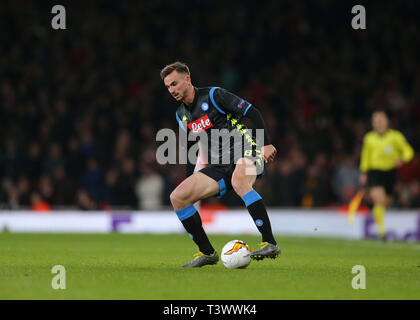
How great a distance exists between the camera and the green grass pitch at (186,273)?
5922 mm

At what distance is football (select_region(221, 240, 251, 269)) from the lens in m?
7.61

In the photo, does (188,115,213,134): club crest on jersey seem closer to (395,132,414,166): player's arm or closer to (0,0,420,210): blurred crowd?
(395,132,414,166): player's arm

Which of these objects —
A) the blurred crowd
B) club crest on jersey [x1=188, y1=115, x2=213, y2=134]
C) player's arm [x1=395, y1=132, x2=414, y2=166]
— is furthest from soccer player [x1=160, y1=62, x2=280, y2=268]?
the blurred crowd

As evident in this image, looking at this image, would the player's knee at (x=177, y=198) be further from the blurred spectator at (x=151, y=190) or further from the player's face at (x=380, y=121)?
the blurred spectator at (x=151, y=190)

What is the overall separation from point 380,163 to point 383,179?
0.89 feet

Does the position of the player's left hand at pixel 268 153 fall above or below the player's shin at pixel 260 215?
above

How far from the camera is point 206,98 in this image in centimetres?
802

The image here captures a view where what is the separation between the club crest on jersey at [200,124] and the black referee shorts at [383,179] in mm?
6304

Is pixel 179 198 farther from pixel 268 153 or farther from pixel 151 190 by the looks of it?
pixel 151 190

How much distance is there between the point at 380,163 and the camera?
44.8 ft

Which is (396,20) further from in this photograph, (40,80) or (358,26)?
(40,80)

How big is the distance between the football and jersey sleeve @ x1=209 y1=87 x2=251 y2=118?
4.16 ft

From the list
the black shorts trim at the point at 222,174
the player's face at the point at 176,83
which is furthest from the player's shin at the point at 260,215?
the player's face at the point at 176,83

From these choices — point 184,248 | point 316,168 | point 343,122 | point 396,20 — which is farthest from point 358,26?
point 184,248
